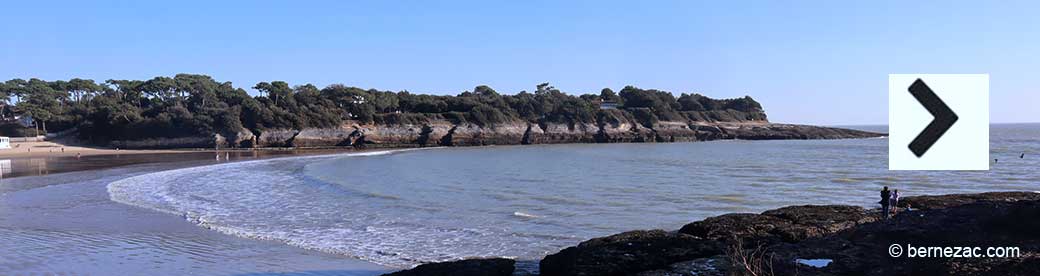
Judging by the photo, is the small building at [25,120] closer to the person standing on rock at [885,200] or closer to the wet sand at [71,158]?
the wet sand at [71,158]

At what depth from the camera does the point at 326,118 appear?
6806 centimetres

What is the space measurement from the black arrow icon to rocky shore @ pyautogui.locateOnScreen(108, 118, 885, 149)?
6019cm

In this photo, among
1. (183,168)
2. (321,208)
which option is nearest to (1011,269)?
(321,208)

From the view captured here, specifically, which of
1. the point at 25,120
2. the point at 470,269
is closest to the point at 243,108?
the point at 25,120

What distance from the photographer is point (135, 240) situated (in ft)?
41.0

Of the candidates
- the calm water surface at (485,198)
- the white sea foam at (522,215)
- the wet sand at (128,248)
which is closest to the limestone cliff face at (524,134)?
the calm water surface at (485,198)

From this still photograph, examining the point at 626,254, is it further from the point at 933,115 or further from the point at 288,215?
the point at 288,215

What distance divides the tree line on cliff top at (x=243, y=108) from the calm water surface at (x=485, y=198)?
35.6 meters

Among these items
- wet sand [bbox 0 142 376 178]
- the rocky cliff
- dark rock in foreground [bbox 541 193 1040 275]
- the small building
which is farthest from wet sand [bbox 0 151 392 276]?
the small building

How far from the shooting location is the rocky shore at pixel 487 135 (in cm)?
6222

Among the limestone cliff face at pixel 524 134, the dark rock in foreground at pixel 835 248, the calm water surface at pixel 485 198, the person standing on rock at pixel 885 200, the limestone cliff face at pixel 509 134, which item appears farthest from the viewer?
the limestone cliff face at pixel 524 134

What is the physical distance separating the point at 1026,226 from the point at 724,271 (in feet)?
11.8

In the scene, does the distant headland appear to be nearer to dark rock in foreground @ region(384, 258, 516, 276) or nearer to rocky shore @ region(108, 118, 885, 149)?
rocky shore @ region(108, 118, 885, 149)

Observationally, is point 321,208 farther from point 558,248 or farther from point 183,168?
point 183,168
